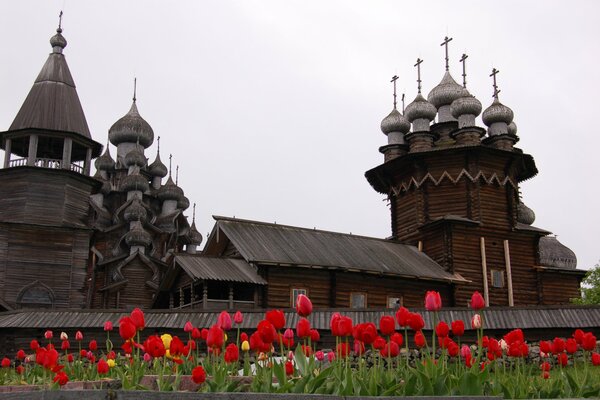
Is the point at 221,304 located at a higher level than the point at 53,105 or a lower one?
lower

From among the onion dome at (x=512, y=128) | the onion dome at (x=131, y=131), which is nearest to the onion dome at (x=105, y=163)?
the onion dome at (x=131, y=131)

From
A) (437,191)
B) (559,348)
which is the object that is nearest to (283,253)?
(437,191)

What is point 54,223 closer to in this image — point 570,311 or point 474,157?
point 474,157

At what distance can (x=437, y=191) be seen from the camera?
93.6 ft

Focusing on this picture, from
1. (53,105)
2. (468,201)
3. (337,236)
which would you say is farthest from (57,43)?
(468,201)

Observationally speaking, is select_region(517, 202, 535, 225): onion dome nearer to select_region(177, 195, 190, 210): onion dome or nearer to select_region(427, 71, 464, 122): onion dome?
select_region(427, 71, 464, 122): onion dome

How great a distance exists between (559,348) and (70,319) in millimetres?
13545

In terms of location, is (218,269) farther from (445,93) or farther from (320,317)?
(445,93)

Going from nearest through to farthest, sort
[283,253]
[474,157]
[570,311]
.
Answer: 1. [570,311]
2. [283,253]
3. [474,157]

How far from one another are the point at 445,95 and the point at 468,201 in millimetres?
6435

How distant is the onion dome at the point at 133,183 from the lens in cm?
3900

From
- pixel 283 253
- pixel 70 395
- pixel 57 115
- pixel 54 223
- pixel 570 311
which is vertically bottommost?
pixel 70 395

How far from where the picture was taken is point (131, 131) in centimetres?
4141

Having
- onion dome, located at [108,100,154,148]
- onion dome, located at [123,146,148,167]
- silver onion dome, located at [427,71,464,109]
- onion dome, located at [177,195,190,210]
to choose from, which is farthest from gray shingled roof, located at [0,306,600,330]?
onion dome, located at [108,100,154,148]
